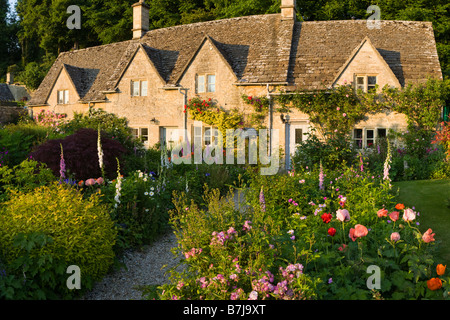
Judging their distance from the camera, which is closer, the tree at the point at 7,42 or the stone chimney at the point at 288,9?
the stone chimney at the point at 288,9

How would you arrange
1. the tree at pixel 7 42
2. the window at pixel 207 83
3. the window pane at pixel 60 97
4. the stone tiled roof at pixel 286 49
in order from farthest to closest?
the tree at pixel 7 42 → the window pane at pixel 60 97 → the window at pixel 207 83 → the stone tiled roof at pixel 286 49

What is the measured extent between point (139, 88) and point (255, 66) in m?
6.15

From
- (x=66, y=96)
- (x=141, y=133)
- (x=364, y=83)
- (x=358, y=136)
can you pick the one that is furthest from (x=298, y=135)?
(x=66, y=96)

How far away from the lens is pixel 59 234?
16.6 ft

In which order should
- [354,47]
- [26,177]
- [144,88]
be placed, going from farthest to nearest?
[144,88], [354,47], [26,177]

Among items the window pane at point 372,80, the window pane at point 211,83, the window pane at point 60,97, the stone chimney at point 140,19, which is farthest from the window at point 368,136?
the window pane at point 60,97

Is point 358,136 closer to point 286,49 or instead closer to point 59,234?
point 286,49

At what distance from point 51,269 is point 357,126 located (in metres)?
14.3

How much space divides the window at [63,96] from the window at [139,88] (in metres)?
5.32

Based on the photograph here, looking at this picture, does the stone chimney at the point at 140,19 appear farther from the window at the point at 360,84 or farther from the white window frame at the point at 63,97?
the window at the point at 360,84

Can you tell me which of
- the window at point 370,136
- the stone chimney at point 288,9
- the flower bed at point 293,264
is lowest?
the flower bed at point 293,264

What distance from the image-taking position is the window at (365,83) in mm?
16656

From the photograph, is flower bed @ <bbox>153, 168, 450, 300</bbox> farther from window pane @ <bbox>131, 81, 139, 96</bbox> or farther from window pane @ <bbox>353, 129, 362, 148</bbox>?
window pane @ <bbox>131, 81, 139, 96</bbox>
